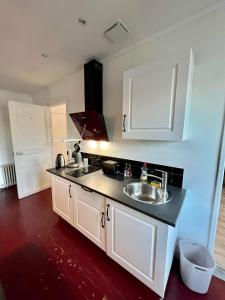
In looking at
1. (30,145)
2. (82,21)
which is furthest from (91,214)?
(30,145)

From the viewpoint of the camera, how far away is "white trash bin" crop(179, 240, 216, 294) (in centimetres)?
117

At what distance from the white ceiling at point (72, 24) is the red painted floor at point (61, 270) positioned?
2406 mm

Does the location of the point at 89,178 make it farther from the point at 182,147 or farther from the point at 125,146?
the point at 182,147

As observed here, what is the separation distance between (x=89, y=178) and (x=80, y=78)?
5.38 ft

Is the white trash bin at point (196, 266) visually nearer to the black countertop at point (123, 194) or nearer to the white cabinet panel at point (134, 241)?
the white cabinet panel at point (134, 241)

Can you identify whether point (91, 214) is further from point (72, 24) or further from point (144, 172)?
point (72, 24)

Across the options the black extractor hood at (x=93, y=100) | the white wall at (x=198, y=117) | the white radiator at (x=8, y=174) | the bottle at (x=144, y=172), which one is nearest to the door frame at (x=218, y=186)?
the white wall at (x=198, y=117)

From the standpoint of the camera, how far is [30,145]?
2922mm

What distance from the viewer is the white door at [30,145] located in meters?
2.68

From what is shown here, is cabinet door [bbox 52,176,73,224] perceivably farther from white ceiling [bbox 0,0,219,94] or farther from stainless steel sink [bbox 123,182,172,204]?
white ceiling [bbox 0,0,219,94]

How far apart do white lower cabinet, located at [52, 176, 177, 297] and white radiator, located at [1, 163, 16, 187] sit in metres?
2.46

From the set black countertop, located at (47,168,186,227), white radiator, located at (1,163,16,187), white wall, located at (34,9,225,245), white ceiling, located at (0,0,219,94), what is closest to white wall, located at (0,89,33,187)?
white radiator, located at (1,163,16,187)

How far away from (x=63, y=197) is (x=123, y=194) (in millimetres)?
1023

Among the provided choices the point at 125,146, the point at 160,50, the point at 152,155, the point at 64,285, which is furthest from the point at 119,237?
the point at 160,50
